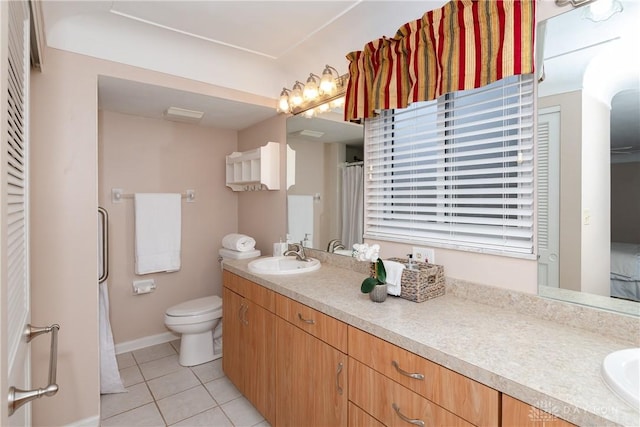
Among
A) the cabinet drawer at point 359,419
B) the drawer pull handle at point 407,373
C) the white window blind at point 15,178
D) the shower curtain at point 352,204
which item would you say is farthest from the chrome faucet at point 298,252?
the white window blind at point 15,178

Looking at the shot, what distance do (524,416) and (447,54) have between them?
1419 mm

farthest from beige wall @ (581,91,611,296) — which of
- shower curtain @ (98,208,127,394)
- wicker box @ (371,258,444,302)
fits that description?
shower curtain @ (98,208,127,394)

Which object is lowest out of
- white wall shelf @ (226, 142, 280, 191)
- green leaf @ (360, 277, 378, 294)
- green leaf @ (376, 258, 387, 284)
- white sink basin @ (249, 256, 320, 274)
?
white sink basin @ (249, 256, 320, 274)

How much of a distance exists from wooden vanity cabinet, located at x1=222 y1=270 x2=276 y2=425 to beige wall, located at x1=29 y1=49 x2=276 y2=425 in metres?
0.79

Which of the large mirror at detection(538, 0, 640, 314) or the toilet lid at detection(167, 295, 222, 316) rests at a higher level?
the large mirror at detection(538, 0, 640, 314)

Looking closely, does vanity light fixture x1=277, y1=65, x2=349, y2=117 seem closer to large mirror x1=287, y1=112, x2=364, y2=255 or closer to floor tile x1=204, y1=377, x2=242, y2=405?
large mirror x1=287, y1=112, x2=364, y2=255

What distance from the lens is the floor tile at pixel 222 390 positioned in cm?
222

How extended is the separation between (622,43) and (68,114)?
2.60 meters

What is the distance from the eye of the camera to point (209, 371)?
2562 mm

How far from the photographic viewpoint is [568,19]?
123 centimetres

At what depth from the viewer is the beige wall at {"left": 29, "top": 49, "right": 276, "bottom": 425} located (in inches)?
69.4

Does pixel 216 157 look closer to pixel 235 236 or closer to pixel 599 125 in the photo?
pixel 235 236

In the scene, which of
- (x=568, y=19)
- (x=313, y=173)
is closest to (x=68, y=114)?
(x=313, y=173)

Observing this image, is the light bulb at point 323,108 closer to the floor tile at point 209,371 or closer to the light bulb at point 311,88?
the light bulb at point 311,88
